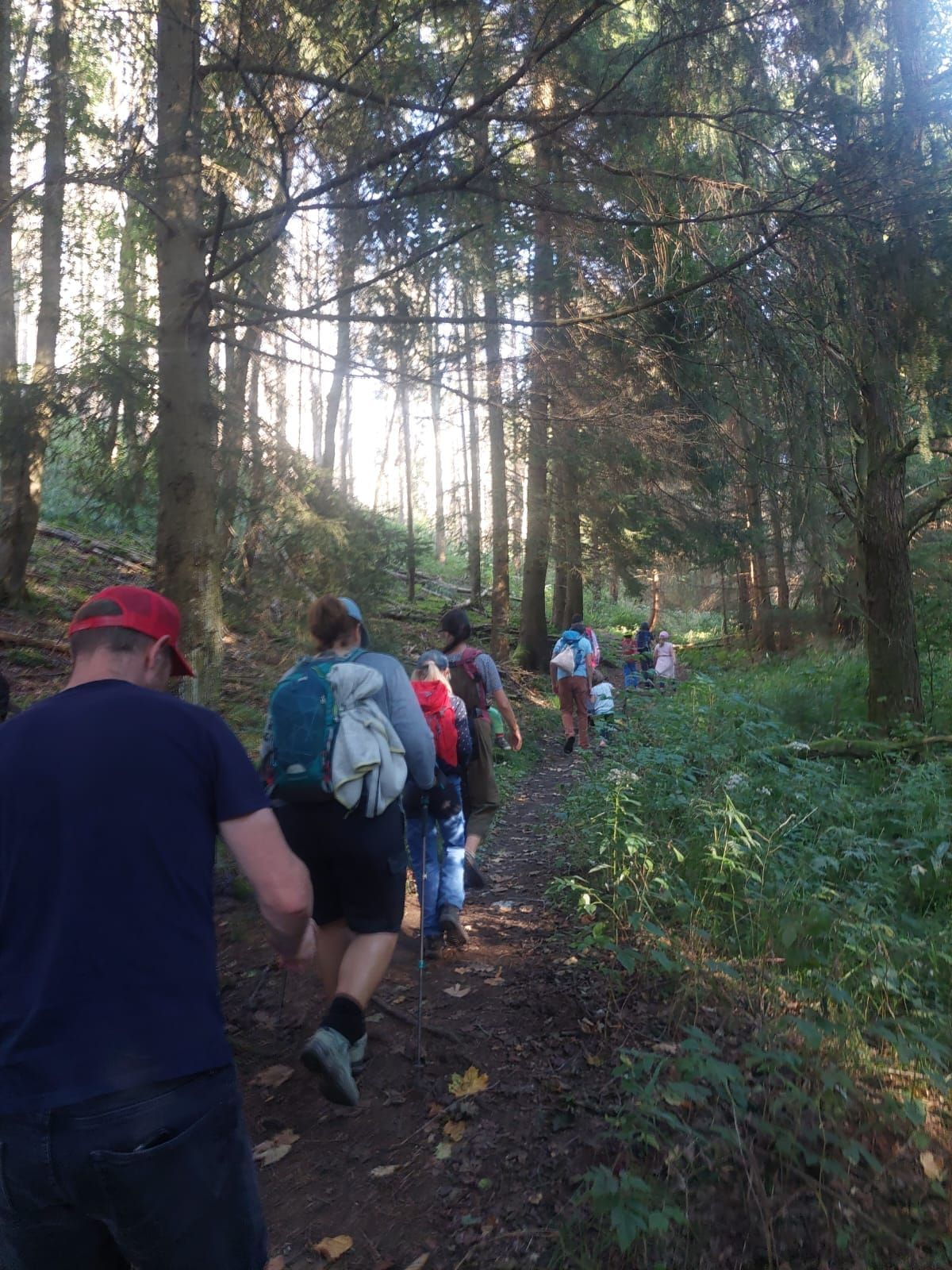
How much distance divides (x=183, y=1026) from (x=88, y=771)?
567mm

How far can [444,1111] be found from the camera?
3686 mm

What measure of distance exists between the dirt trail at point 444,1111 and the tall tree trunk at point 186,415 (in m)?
2.60

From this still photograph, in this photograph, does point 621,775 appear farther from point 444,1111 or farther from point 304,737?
point 304,737

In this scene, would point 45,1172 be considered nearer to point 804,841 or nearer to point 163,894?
point 163,894

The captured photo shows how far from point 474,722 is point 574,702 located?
6003mm

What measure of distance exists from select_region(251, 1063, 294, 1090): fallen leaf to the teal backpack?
4.68 ft

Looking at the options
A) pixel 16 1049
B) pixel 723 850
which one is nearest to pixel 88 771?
pixel 16 1049

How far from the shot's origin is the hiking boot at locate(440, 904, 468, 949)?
534 centimetres

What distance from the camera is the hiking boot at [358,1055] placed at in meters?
3.88

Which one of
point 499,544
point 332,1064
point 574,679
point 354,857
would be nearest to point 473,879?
point 354,857

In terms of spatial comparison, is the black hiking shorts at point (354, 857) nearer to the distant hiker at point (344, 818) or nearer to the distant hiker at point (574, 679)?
the distant hiker at point (344, 818)

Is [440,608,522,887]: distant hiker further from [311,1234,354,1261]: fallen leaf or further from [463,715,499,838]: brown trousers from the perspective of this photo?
[311,1234,354,1261]: fallen leaf

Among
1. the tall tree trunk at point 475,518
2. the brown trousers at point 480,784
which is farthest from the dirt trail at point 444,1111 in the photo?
the tall tree trunk at point 475,518

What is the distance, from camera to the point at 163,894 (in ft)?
6.16
